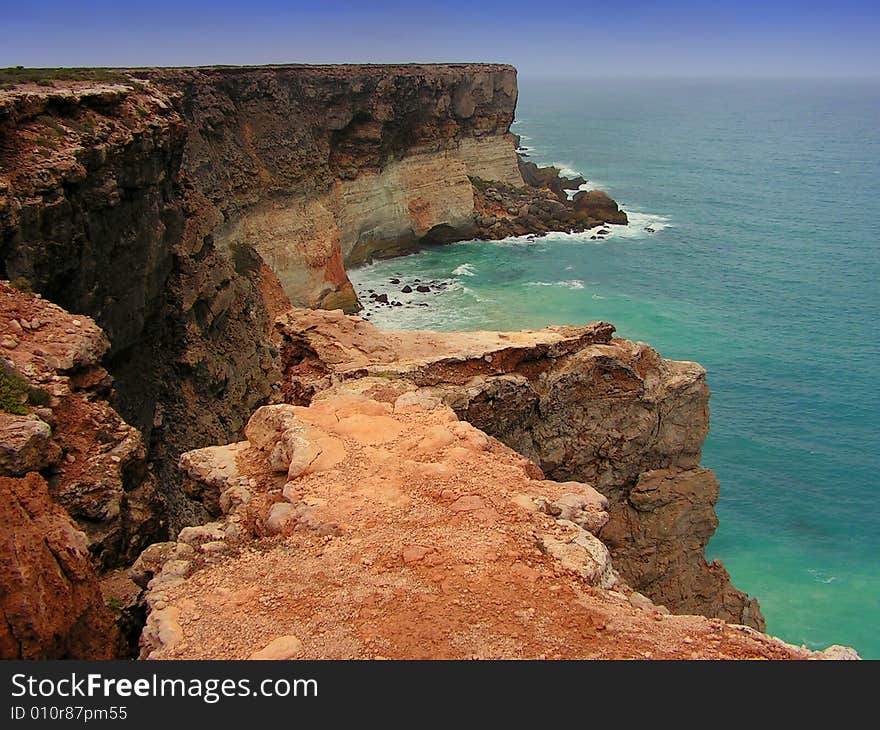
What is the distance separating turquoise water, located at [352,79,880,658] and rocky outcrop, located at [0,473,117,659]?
24.1 metres

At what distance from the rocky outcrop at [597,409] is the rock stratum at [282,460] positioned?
0.07 metres

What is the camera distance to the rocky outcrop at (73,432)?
10734 mm

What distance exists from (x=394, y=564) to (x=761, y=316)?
159 ft

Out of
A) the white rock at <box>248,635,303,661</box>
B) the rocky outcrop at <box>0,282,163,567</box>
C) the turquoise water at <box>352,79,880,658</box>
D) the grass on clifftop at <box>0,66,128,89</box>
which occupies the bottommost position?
the turquoise water at <box>352,79,880,658</box>

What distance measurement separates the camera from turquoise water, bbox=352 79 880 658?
30.4 metres

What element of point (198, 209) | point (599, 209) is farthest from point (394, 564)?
point (599, 209)

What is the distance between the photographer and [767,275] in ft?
202

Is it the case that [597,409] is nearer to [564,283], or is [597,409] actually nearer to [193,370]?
[193,370]

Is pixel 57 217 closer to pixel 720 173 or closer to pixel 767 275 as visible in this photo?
pixel 767 275

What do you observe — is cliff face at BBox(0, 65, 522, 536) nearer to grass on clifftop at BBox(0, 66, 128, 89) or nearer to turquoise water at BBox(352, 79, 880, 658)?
grass on clifftop at BBox(0, 66, 128, 89)

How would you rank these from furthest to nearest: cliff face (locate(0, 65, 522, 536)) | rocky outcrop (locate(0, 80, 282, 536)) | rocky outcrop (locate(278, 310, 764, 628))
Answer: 1. rocky outcrop (locate(278, 310, 764, 628))
2. cliff face (locate(0, 65, 522, 536))
3. rocky outcrop (locate(0, 80, 282, 536))

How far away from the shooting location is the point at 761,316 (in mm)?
52625

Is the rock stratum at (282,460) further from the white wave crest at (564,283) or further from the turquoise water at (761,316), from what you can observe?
the white wave crest at (564,283)

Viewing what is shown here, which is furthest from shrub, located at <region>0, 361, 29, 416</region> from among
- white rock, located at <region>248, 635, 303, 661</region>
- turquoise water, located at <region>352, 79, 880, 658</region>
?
turquoise water, located at <region>352, 79, 880, 658</region>
